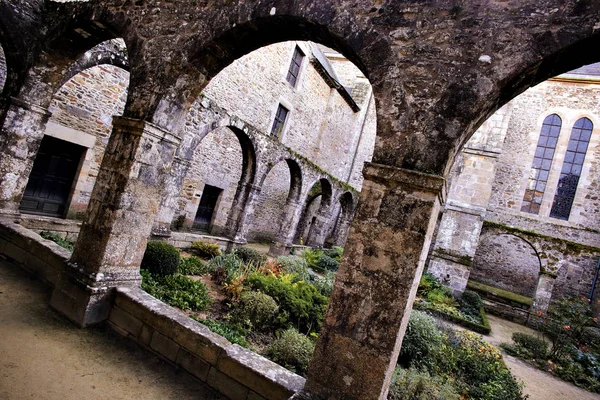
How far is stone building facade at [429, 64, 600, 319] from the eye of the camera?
11258mm

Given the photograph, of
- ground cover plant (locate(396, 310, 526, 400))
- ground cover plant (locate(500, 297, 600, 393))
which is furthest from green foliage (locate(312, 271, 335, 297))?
ground cover plant (locate(500, 297, 600, 393))

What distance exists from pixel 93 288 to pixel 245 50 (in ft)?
10.2

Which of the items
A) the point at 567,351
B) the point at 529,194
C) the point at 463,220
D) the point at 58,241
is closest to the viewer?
the point at 58,241

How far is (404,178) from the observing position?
2.32m

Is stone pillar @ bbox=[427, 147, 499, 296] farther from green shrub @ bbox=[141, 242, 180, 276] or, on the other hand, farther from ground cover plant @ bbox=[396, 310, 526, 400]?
green shrub @ bbox=[141, 242, 180, 276]

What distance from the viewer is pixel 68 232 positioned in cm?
664

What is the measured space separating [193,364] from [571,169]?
17.1m

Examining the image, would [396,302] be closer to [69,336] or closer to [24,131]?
[69,336]

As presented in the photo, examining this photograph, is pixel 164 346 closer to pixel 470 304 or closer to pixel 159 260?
pixel 159 260

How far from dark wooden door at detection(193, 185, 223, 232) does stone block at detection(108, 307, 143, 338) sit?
22.8 feet

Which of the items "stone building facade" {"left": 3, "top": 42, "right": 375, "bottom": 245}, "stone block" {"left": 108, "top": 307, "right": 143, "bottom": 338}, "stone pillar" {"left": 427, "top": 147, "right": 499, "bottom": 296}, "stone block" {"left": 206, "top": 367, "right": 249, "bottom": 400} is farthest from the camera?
"stone pillar" {"left": 427, "top": 147, "right": 499, "bottom": 296}

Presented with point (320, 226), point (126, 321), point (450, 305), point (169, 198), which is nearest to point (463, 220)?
point (450, 305)

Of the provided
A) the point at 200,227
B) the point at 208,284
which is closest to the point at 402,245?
the point at 208,284

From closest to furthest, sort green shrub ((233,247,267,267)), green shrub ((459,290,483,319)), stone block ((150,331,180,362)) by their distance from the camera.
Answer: stone block ((150,331,180,362))
green shrub ((233,247,267,267))
green shrub ((459,290,483,319))
